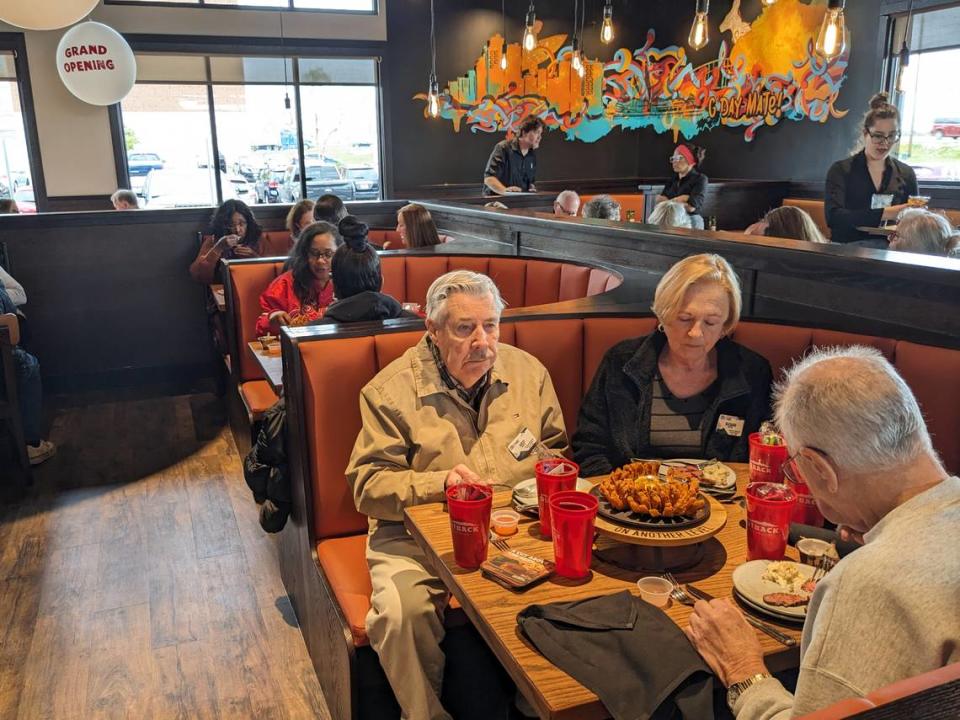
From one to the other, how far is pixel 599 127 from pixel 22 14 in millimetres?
8738

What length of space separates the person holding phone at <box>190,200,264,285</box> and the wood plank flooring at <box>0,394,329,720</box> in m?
1.55

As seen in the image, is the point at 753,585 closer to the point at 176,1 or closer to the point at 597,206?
the point at 597,206

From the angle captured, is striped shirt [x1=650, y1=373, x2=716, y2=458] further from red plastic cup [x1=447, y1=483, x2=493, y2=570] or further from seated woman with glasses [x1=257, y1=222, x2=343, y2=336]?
seated woman with glasses [x1=257, y1=222, x2=343, y2=336]

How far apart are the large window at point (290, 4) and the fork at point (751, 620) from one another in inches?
388

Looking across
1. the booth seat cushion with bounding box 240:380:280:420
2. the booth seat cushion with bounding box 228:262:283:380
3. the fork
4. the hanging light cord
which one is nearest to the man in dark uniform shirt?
the hanging light cord

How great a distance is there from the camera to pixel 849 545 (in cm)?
150

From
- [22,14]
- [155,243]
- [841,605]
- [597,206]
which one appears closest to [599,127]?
[597,206]

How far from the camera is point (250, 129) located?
10.3 meters

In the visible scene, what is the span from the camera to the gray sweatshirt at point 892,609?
0.94 meters

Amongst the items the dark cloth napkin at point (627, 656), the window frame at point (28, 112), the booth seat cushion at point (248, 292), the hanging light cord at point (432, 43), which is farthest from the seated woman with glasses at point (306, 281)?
the hanging light cord at point (432, 43)

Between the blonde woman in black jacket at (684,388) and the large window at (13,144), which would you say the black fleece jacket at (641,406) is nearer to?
the blonde woman in black jacket at (684,388)

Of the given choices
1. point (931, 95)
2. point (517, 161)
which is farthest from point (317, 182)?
point (931, 95)

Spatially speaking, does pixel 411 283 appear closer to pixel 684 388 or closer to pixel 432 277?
pixel 432 277

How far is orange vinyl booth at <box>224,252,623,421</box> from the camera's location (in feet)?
12.7
